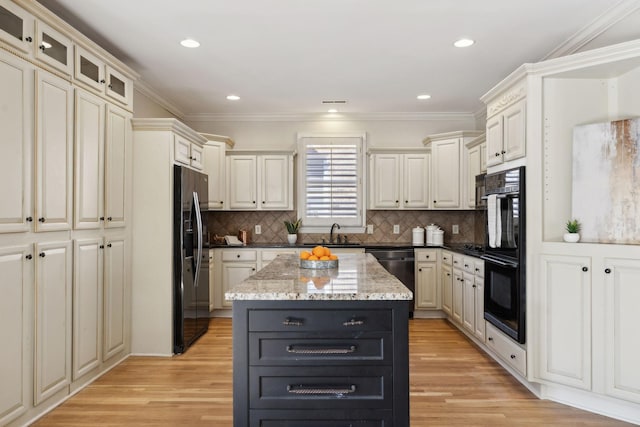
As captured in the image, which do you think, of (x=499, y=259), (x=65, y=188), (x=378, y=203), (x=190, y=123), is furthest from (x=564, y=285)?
(x=190, y=123)

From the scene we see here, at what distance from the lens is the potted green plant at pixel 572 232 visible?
2820 mm

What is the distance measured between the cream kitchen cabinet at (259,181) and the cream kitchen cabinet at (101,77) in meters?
1.92

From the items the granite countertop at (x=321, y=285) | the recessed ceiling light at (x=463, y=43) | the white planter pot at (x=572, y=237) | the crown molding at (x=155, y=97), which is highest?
the recessed ceiling light at (x=463, y=43)

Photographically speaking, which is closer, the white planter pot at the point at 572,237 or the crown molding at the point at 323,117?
the white planter pot at the point at 572,237

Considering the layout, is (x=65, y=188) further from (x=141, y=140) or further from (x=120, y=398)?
(x=120, y=398)

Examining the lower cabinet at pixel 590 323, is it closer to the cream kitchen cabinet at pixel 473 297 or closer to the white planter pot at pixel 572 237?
the white planter pot at pixel 572 237

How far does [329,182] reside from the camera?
5.84m

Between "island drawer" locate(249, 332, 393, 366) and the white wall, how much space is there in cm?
424

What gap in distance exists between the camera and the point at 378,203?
5.62m

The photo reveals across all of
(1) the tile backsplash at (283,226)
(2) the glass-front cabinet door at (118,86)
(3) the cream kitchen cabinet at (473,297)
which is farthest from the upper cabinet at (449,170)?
(2) the glass-front cabinet door at (118,86)

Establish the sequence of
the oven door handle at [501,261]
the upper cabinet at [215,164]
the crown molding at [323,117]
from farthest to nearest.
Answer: the crown molding at [323,117] → the upper cabinet at [215,164] → the oven door handle at [501,261]

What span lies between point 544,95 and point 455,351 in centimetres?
237

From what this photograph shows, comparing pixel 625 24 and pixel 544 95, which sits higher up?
pixel 625 24

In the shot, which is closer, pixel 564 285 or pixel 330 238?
pixel 564 285
